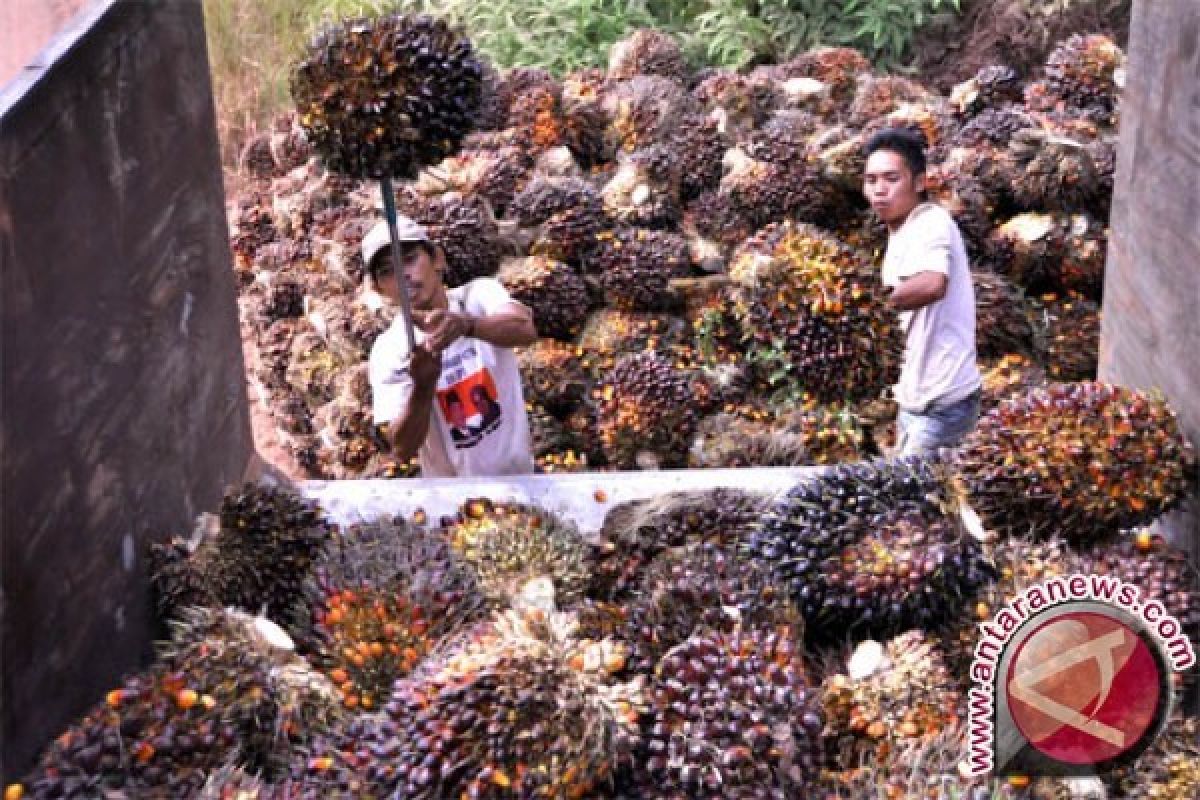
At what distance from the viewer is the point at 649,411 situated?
4312 millimetres

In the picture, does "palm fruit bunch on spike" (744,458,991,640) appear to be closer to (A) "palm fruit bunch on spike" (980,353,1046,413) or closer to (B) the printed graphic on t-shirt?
(B) the printed graphic on t-shirt

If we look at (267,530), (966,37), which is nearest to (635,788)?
(267,530)

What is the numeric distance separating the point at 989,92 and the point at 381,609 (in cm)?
464

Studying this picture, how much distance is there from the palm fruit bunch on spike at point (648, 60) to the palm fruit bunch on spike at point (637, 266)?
192 centimetres

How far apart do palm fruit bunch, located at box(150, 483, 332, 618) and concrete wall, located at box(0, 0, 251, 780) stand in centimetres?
6

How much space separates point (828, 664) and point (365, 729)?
75cm

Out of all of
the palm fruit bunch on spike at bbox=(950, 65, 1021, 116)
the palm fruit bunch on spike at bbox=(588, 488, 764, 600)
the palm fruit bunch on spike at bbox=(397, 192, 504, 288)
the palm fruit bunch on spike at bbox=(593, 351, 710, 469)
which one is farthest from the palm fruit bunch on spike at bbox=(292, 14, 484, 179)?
the palm fruit bunch on spike at bbox=(950, 65, 1021, 116)

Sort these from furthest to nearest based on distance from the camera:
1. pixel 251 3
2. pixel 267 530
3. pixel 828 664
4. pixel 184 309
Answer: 1. pixel 251 3
2. pixel 184 309
3. pixel 267 530
4. pixel 828 664

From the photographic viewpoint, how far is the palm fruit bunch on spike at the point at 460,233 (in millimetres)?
4594

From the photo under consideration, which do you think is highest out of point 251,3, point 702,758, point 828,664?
point 702,758

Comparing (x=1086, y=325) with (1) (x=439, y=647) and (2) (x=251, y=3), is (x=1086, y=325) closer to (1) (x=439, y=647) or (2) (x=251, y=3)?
(1) (x=439, y=647)

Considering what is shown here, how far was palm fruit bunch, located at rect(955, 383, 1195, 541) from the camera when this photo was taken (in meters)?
1.91

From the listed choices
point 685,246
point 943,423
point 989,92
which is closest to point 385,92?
point 943,423

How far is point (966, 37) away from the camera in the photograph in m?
7.94
